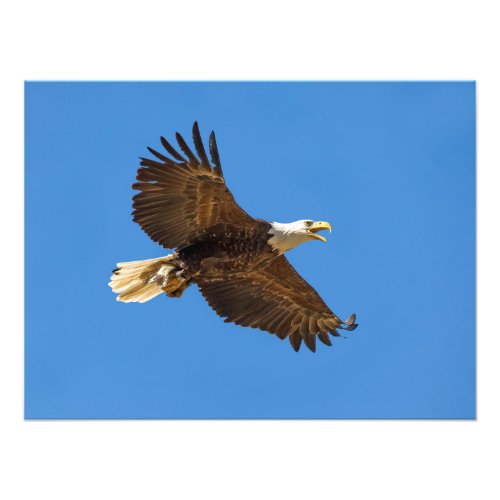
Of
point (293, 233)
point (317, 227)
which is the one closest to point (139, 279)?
point (293, 233)

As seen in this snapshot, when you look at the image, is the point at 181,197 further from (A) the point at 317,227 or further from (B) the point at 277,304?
(B) the point at 277,304

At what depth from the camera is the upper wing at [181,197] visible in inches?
244

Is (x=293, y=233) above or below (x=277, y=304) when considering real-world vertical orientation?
above

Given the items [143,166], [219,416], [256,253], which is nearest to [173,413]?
[219,416]

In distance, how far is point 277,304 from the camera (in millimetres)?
7172

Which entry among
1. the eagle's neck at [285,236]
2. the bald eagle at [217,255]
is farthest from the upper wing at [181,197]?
the eagle's neck at [285,236]

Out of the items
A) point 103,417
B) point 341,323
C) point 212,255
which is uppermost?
point 212,255

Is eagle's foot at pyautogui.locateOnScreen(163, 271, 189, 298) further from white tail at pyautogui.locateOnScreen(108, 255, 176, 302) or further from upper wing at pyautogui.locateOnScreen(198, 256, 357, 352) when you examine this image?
upper wing at pyautogui.locateOnScreen(198, 256, 357, 352)

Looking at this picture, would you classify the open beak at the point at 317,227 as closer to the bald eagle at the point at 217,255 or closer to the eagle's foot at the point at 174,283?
the bald eagle at the point at 217,255

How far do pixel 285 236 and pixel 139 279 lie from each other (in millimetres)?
1198

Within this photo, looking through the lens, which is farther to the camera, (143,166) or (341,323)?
(341,323)
